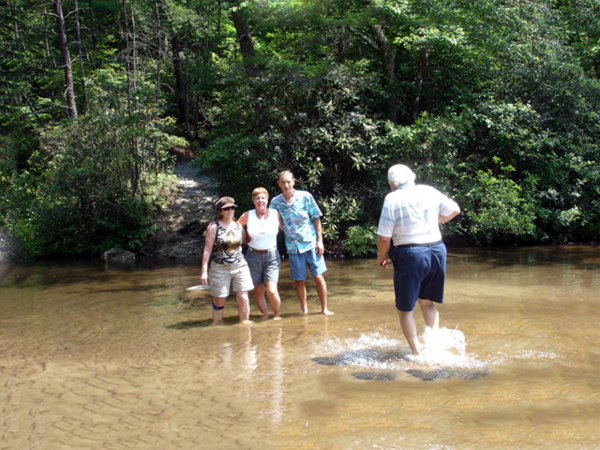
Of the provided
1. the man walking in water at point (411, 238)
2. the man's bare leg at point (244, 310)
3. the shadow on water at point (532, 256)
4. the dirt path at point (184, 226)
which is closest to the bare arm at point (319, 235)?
the man's bare leg at point (244, 310)

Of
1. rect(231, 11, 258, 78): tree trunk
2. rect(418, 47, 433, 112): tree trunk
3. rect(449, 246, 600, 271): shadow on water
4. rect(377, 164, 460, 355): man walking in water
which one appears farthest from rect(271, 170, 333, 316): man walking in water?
rect(231, 11, 258, 78): tree trunk

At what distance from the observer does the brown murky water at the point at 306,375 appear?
3811 mm

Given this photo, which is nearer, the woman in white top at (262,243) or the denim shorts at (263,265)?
the woman in white top at (262,243)

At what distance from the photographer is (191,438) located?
12.5 ft

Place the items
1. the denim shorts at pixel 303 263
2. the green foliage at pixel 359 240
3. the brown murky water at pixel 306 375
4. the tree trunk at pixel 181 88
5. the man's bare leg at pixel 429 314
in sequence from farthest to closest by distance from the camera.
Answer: the tree trunk at pixel 181 88, the green foliage at pixel 359 240, the denim shorts at pixel 303 263, the man's bare leg at pixel 429 314, the brown murky water at pixel 306 375

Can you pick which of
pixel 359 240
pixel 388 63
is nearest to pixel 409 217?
pixel 359 240

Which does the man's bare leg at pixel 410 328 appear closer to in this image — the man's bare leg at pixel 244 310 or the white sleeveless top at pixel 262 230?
the white sleeveless top at pixel 262 230

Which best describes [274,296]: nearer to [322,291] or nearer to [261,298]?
[261,298]

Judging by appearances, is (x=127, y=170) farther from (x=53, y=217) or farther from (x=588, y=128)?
(x=588, y=128)

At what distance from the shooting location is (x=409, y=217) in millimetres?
4992

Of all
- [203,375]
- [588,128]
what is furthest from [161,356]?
[588,128]

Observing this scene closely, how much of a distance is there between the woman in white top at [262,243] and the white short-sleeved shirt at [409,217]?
85.5 inches

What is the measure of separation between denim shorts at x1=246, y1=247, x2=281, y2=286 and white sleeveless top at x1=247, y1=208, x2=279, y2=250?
11 cm

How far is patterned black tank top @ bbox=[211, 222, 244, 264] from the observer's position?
6742mm
